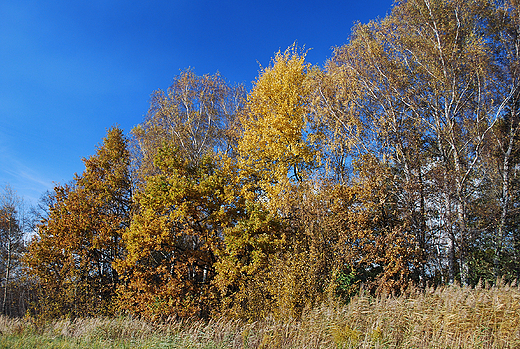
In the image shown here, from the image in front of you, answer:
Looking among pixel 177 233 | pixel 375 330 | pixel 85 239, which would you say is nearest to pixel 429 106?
pixel 375 330

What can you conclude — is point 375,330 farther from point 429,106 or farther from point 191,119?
point 191,119

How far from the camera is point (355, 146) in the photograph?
45.3 feet

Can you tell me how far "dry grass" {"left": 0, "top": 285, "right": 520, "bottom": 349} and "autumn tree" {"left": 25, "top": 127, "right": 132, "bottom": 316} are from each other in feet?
19.4

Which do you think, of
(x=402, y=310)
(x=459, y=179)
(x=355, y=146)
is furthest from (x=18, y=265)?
(x=459, y=179)

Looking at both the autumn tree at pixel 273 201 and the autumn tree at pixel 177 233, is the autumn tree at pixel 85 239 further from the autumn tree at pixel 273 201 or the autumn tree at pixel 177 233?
the autumn tree at pixel 273 201

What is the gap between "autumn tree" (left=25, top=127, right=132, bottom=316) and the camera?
1411 cm

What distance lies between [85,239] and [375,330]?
13832 mm

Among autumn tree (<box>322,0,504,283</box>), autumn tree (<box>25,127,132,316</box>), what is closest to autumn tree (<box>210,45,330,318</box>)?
autumn tree (<box>322,0,504,283</box>)

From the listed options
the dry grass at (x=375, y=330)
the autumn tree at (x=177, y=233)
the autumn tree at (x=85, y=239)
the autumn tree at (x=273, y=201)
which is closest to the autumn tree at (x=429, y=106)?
the autumn tree at (x=273, y=201)

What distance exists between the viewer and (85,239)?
50.6 feet

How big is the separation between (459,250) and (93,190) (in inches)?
636

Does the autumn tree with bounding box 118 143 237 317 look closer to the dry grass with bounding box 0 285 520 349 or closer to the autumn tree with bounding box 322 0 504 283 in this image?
the dry grass with bounding box 0 285 520 349

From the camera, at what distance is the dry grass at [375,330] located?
591 centimetres

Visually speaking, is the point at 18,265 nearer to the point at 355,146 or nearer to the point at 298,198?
the point at 298,198
